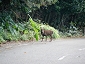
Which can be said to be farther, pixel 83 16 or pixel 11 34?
pixel 83 16

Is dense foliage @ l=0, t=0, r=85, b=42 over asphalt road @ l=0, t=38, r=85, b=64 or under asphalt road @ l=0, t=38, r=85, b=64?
over

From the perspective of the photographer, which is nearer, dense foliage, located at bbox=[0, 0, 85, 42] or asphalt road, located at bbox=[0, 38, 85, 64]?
asphalt road, located at bbox=[0, 38, 85, 64]

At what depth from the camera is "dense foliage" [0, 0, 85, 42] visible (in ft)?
64.4

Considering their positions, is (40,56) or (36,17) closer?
(40,56)

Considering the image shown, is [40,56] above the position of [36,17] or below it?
below

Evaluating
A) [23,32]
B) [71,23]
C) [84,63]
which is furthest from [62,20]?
[84,63]

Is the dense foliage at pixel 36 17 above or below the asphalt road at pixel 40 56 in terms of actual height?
above

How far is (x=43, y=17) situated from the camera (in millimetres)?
33812

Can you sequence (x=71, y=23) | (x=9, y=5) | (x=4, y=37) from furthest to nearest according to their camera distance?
(x=71, y=23) → (x=9, y=5) → (x=4, y=37)

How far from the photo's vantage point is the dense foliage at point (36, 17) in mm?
19641

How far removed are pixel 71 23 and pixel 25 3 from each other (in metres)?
16.7

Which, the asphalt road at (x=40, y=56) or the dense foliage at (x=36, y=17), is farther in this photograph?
the dense foliage at (x=36, y=17)

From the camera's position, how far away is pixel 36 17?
32156 millimetres

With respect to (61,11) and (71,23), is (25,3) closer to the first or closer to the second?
(61,11)
